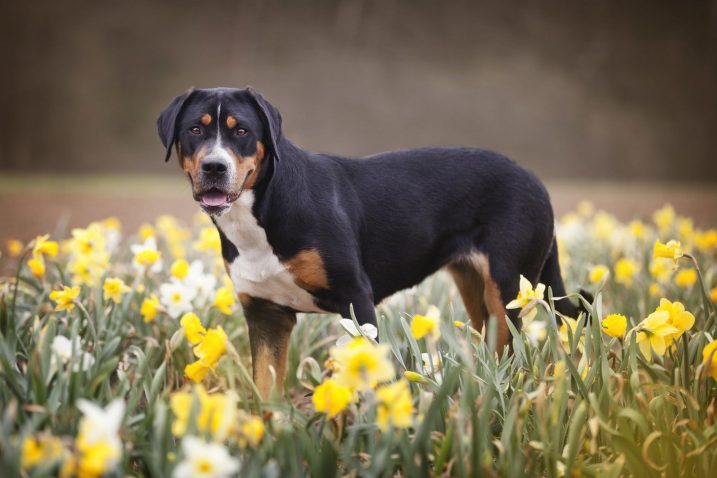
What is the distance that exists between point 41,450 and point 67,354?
32.0 inches

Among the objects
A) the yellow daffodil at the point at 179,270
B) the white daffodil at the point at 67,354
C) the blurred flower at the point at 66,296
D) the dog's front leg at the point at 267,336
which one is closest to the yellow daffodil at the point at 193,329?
the white daffodil at the point at 67,354

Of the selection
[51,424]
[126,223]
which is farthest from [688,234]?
[126,223]

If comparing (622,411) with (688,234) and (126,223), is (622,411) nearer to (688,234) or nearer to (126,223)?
(688,234)

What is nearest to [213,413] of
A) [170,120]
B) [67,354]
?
[67,354]

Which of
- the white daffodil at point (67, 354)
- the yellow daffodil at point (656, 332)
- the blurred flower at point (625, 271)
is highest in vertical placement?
the yellow daffodil at point (656, 332)

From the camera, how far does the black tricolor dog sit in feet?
11.1

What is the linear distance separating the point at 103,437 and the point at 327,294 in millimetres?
1831

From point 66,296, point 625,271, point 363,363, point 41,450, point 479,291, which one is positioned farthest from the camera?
point 625,271

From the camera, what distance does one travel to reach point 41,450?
1805mm

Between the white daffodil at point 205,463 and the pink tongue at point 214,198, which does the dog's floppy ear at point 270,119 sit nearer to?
the pink tongue at point 214,198

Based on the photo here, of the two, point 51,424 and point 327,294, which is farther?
point 327,294

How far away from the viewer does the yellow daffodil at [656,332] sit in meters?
2.62

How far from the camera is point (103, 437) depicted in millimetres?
1691

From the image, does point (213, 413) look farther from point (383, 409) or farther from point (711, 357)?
point (711, 357)
